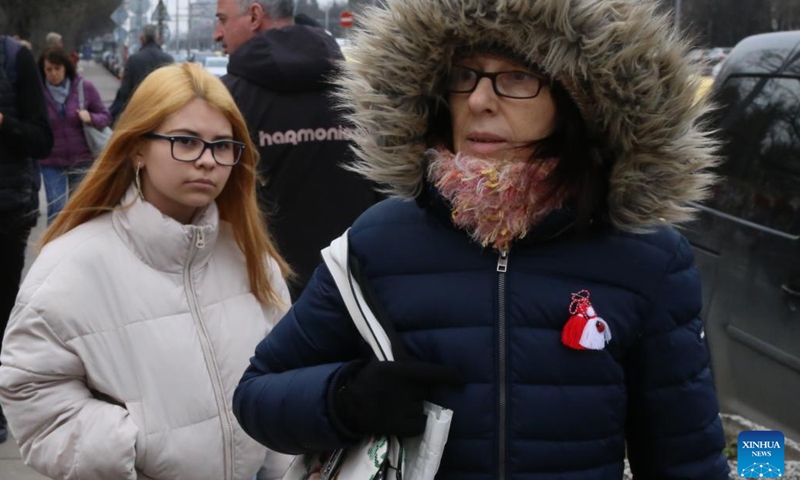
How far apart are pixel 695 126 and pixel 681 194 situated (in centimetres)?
13

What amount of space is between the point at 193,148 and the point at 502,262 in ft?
3.89

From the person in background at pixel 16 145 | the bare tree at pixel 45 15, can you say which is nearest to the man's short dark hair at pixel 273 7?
the person in background at pixel 16 145

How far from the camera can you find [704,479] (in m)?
2.04

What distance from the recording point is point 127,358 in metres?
2.68

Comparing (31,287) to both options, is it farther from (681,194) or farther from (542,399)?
(681,194)

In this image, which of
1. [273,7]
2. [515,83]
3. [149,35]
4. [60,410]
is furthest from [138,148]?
[149,35]

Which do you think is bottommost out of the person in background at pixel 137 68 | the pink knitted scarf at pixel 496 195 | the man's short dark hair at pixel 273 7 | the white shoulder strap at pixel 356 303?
the person in background at pixel 137 68

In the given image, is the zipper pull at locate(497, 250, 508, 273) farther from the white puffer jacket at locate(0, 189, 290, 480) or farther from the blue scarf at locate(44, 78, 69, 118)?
the blue scarf at locate(44, 78, 69, 118)

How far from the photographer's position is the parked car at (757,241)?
484 cm

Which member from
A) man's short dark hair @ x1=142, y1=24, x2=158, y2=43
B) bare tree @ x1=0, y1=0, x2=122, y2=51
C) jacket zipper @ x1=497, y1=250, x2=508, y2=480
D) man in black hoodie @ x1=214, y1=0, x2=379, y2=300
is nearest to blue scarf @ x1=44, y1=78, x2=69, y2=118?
man's short dark hair @ x1=142, y1=24, x2=158, y2=43

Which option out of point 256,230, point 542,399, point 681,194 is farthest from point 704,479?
point 256,230

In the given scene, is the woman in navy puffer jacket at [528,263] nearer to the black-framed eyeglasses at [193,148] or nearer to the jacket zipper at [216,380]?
the jacket zipper at [216,380]

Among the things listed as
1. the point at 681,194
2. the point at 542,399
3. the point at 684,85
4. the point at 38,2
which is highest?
the point at 684,85

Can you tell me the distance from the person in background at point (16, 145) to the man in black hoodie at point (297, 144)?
1322 millimetres
